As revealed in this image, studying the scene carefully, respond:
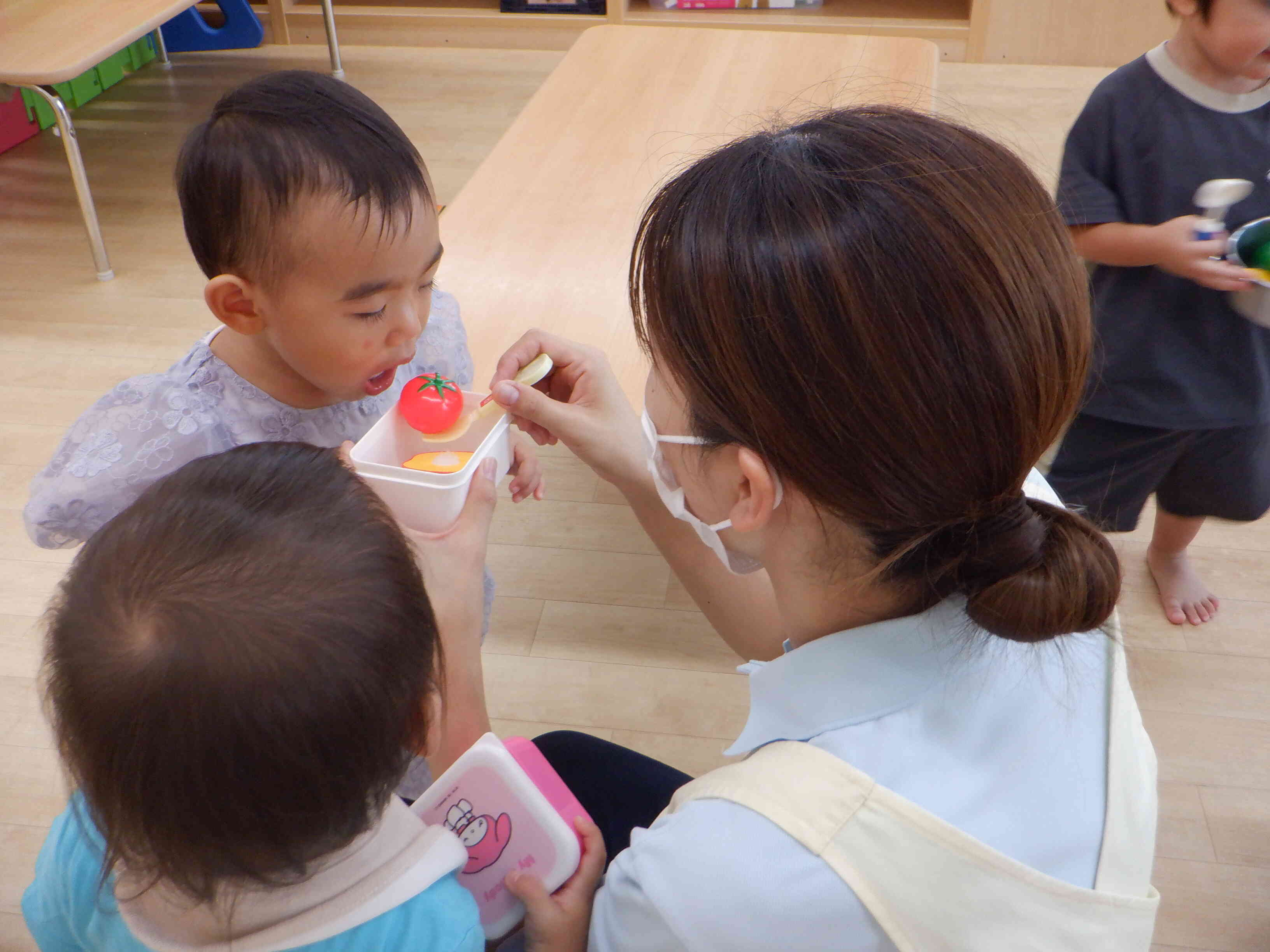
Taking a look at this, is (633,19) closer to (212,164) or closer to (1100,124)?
(1100,124)

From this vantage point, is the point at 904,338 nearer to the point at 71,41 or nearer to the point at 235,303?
the point at 235,303

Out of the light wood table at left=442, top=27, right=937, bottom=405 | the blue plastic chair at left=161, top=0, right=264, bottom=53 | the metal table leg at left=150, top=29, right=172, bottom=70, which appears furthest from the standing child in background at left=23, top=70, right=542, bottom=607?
the metal table leg at left=150, top=29, right=172, bottom=70

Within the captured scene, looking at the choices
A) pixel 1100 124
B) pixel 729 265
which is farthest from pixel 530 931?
pixel 1100 124

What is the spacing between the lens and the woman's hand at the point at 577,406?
104cm

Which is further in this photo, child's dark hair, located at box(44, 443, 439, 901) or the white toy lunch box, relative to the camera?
the white toy lunch box

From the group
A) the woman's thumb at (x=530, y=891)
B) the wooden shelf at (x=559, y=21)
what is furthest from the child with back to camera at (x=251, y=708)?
the wooden shelf at (x=559, y=21)

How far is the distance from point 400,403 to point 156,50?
12.6 feet

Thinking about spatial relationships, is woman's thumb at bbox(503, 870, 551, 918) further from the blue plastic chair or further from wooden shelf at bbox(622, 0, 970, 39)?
the blue plastic chair

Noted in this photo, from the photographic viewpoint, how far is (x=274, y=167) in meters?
0.90

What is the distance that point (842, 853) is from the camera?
0.58 m

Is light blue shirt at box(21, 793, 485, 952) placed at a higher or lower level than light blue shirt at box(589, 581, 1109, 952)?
lower

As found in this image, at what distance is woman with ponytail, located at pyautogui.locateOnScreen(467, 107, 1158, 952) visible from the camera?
1.92 feet

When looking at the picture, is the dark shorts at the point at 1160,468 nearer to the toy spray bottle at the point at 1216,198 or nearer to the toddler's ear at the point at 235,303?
the toy spray bottle at the point at 1216,198

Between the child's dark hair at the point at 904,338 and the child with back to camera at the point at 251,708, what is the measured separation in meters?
0.25
